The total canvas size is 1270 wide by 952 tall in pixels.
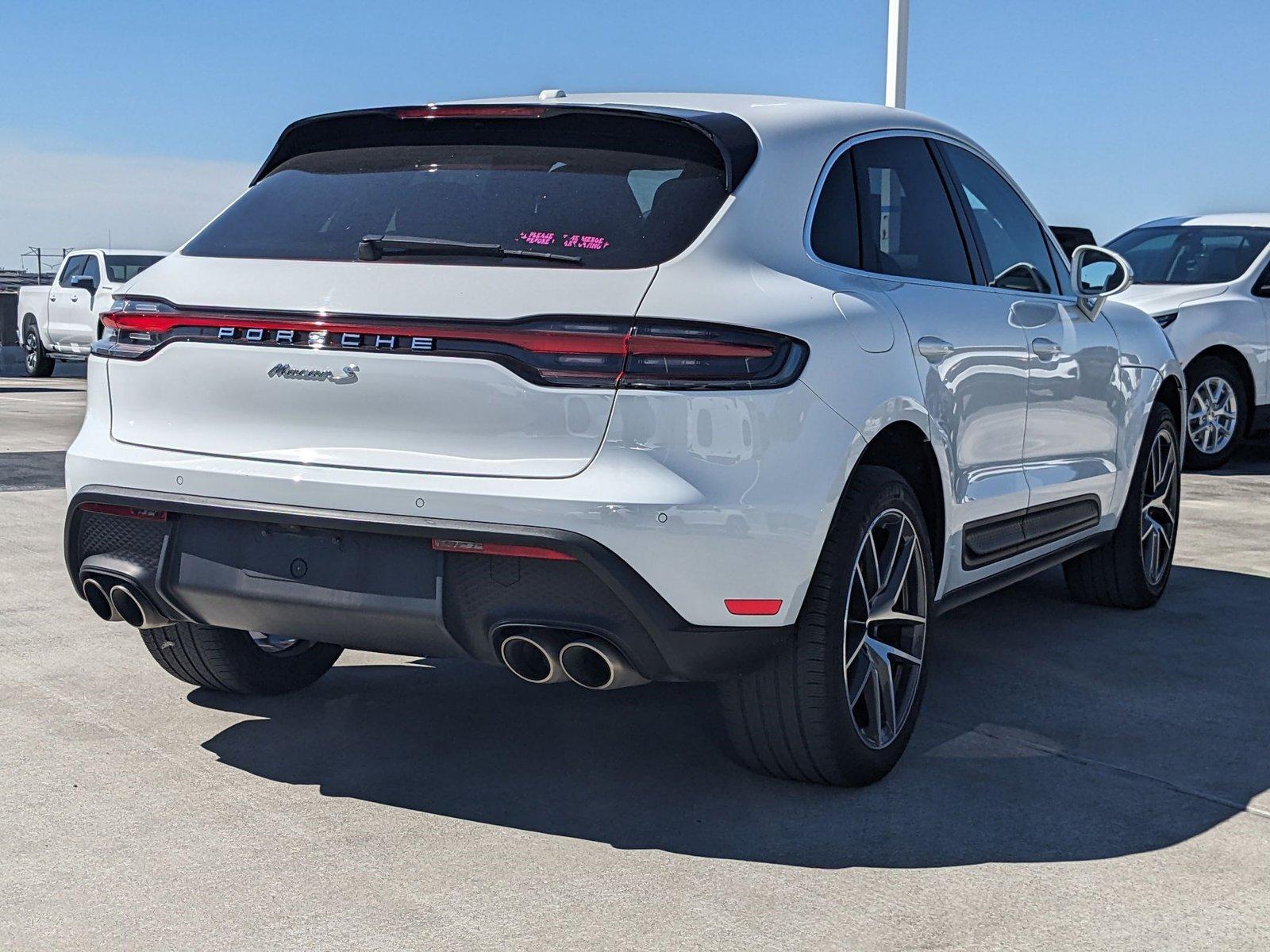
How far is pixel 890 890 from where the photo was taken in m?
3.38

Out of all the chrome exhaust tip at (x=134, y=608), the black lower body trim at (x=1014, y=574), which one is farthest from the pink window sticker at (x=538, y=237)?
the black lower body trim at (x=1014, y=574)

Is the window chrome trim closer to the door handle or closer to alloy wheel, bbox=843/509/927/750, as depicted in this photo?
the door handle

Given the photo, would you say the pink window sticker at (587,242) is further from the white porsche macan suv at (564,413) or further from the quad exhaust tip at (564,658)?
the quad exhaust tip at (564,658)

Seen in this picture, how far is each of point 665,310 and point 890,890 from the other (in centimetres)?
132

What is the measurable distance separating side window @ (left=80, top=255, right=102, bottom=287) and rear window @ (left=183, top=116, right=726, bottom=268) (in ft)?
59.5

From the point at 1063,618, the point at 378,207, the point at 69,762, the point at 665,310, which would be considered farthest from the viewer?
the point at 1063,618

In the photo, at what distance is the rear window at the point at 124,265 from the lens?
2095 cm

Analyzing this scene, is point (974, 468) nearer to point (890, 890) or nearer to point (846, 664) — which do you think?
point (846, 664)

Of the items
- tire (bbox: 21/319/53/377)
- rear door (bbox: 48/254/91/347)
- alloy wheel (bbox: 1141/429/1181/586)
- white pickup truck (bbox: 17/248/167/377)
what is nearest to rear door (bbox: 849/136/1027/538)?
alloy wheel (bbox: 1141/429/1181/586)

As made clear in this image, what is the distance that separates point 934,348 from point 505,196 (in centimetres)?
127

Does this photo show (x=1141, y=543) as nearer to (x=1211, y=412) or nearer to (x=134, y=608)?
(x=134, y=608)

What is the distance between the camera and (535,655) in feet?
11.5

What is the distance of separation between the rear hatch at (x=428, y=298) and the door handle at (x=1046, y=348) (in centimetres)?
173

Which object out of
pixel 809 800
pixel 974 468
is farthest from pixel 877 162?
pixel 809 800
